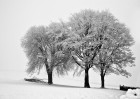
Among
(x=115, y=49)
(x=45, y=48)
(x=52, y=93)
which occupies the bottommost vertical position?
(x=52, y=93)

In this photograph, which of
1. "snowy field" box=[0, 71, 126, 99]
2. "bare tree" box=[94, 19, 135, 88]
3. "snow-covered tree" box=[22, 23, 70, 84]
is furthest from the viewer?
"snow-covered tree" box=[22, 23, 70, 84]

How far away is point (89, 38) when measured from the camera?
31.6m

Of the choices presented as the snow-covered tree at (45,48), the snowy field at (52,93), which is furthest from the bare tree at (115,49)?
the snowy field at (52,93)

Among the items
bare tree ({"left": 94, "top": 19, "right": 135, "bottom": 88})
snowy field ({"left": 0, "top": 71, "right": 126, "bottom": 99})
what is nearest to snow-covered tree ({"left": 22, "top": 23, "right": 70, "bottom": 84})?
bare tree ({"left": 94, "top": 19, "right": 135, "bottom": 88})

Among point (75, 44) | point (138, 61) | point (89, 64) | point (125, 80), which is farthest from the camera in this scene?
point (138, 61)

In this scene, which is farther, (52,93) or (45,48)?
(45,48)

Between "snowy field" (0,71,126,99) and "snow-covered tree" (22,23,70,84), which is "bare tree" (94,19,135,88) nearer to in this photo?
"snow-covered tree" (22,23,70,84)

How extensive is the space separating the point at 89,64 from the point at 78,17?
9667 millimetres

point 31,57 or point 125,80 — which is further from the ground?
point 31,57

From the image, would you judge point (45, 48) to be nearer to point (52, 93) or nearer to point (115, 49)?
point (115, 49)

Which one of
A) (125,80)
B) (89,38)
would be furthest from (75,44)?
(125,80)

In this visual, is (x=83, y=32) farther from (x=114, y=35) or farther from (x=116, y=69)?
(x=116, y=69)

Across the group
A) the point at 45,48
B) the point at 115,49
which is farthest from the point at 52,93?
the point at 45,48

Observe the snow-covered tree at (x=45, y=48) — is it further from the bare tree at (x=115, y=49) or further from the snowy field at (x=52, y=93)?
the snowy field at (x=52, y=93)
